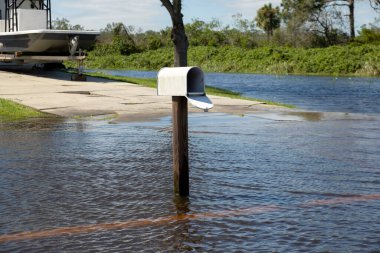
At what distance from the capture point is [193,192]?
21.3 feet

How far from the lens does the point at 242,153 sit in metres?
8.95

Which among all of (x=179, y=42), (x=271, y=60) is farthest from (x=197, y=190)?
→ (x=271, y=60)

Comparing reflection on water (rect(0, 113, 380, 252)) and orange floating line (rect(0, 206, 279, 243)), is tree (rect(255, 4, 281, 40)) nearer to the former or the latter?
reflection on water (rect(0, 113, 380, 252))

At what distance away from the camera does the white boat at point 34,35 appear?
72.6 ft

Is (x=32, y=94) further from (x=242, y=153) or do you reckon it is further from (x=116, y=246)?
(x=116, y=246)

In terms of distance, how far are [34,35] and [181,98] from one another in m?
17.1

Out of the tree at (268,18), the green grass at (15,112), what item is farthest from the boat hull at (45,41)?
the tree at (268,18)

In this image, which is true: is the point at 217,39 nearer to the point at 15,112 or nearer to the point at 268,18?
the point at 268,18

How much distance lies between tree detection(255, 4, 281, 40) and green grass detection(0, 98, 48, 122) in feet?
278

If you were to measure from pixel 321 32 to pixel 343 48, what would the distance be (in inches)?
459

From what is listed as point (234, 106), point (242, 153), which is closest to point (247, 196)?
point (242, 153)

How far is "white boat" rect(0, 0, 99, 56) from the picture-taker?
22125 mm

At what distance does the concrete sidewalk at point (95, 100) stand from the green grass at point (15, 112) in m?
0.38

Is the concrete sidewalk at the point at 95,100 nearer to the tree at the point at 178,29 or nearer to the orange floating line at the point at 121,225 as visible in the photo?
the tree at the point at 178,29
